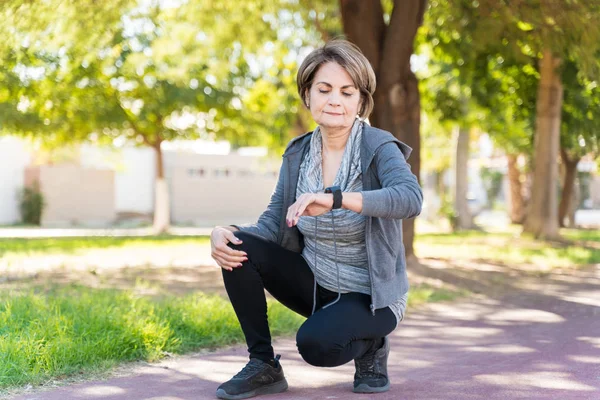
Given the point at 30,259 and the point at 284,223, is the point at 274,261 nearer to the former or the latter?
the point at 284,223

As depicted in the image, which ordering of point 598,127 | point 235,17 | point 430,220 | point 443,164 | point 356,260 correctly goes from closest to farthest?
point 356,260 → point 235,17 → point 598,127 → point 430,220 → point 443,164

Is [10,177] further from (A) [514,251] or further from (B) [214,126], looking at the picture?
(A) [514,251]

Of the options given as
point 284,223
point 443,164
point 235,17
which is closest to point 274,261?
point 284,223

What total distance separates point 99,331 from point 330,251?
193cm

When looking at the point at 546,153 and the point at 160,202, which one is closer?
the point at 546,153

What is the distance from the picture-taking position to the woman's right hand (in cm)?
383

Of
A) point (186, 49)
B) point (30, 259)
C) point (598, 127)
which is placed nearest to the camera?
point (30, 259)

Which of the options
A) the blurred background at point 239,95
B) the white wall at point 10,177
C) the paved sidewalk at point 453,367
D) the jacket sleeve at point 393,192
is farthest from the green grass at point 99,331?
the white wall at point 10,177

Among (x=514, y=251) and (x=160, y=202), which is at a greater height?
(x=160, y=202)

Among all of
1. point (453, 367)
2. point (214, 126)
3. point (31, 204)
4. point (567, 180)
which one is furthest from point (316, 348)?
point (31, 204)

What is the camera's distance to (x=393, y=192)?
348cm

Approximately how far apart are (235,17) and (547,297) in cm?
762

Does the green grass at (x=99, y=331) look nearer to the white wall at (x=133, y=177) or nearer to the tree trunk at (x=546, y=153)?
the tree trunk at (x=546, y=153)

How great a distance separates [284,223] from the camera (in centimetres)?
412
